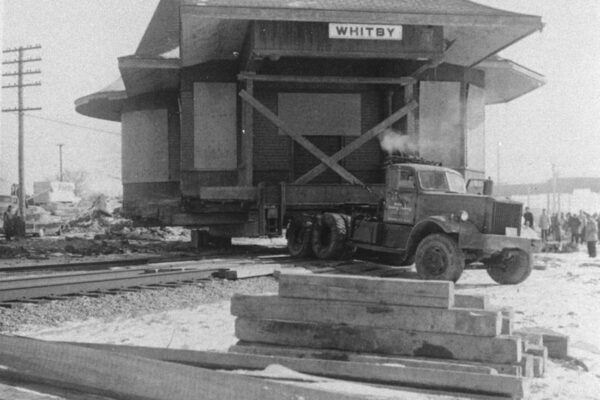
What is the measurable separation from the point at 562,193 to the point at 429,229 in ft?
271

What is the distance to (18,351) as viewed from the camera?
4766 millimetres

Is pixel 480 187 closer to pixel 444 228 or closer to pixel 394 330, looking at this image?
pixel 444 228

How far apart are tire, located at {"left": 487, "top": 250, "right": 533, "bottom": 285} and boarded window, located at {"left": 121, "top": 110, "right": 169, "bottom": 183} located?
13996mm

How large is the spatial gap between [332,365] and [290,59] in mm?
15916

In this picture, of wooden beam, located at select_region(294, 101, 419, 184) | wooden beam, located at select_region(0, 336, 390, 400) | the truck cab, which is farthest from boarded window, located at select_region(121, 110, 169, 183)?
wooden beam, located at select_region(0, 336, 390, 400)

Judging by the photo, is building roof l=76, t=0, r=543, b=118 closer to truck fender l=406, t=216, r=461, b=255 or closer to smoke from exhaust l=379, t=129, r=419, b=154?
smoke from exhaust l=379, t=129, r=419, b=154

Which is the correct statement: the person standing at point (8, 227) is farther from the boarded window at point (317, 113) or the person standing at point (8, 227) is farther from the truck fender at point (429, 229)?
the truck fender at point (429, 229)

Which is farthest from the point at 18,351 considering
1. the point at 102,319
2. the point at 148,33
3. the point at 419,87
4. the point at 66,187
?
the point at 66,187

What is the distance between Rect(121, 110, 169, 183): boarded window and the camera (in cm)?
2323

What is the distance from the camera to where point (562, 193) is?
87.9 metres

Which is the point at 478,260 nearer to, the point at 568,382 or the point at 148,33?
the point at 568,382

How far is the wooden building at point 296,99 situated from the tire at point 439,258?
20.2ft

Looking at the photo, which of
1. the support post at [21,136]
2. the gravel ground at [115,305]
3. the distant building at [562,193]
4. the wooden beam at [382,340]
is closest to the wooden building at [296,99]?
the gravel ground at [115,305]

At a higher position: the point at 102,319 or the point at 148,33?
the point at 148,33
